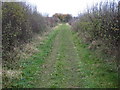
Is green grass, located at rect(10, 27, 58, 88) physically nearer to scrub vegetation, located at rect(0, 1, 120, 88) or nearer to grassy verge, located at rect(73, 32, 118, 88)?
scrub vegetation, located at rect(0, 1, 120, 88)

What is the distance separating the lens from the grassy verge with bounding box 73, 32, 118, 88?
8734 mm

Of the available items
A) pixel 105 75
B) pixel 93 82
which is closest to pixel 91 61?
pixel 105 75

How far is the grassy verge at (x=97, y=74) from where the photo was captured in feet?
28.7

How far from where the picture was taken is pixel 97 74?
397 inches

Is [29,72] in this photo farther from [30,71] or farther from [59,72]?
[59,72]

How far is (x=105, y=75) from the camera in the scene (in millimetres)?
9891

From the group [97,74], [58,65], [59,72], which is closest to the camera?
[97,74]

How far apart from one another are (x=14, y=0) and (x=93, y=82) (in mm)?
8021

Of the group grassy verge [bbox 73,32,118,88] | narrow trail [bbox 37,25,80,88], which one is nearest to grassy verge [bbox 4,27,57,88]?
narrow trail [bbox 37,25,80,88]

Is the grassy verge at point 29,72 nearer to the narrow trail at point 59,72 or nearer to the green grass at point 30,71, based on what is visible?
the green grass at point 30,71

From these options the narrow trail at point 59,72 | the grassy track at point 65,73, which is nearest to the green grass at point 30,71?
the grassy track at point 65,73

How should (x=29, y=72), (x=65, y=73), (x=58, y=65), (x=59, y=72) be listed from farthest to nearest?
(x=58, y=65)
(x=59, y=72)
(x=65, y=73)
(x=29, y=72)

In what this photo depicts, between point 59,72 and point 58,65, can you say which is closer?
point 59,72

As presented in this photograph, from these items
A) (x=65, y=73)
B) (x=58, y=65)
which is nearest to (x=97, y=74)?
(x=65, y=73)
